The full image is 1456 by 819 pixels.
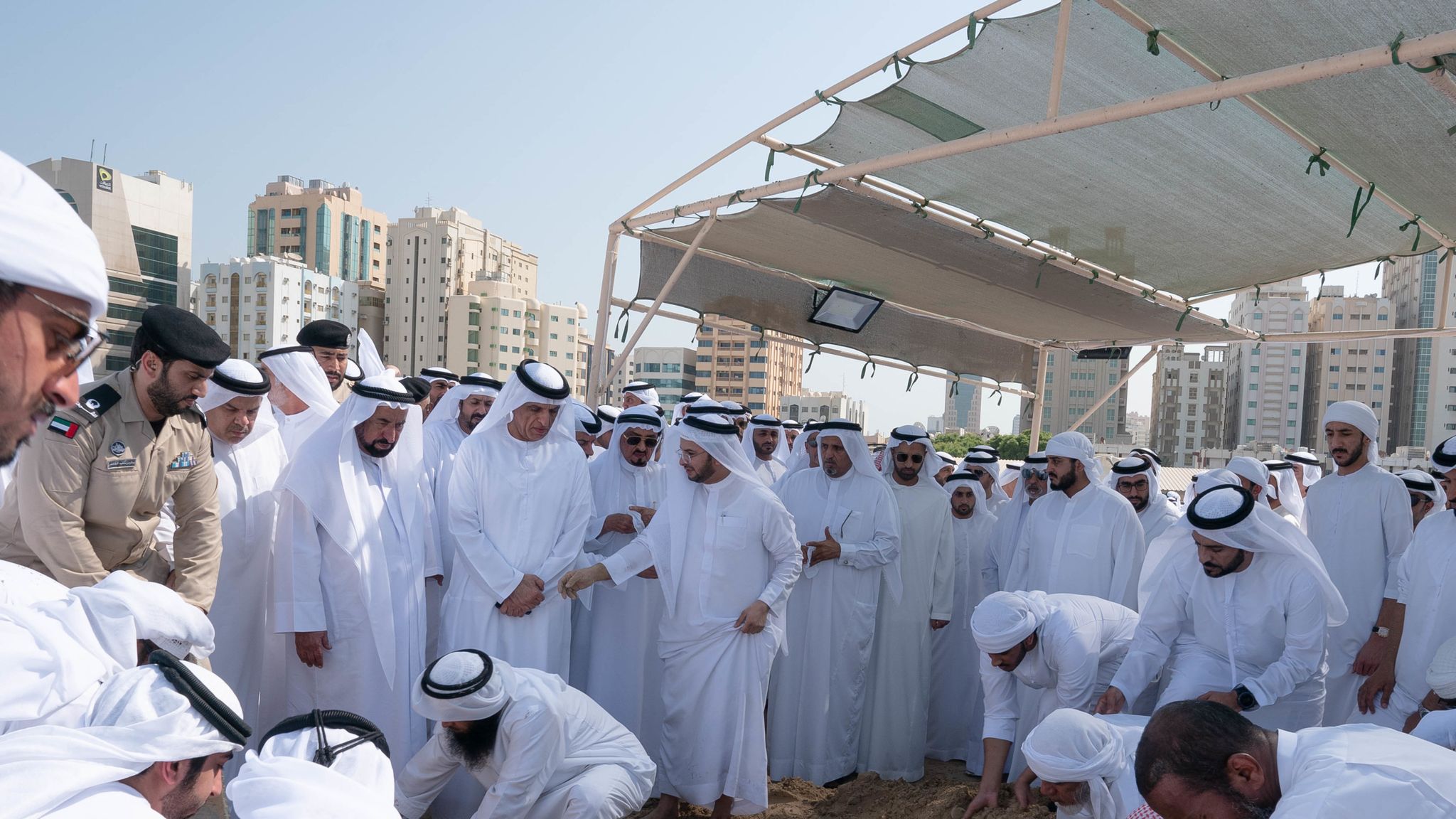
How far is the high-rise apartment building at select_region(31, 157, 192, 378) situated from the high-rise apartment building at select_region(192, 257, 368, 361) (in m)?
6.28

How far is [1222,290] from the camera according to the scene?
7504 mm

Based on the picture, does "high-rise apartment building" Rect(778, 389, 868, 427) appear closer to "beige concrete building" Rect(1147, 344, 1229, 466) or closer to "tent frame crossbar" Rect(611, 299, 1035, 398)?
"beige concrete building" Rect(1147, 344, 1229, 466)

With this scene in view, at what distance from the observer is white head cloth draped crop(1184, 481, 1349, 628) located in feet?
11.5

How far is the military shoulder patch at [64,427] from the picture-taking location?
2.98m

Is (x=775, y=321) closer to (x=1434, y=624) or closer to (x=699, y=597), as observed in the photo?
(x=699, y=597)

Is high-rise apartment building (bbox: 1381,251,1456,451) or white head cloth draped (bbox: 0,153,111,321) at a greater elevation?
high-rise apartment building (bbox: 1381,251,1456,451)

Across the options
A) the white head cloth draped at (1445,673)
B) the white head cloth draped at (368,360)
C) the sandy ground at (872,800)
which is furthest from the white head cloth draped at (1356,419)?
the white head cloth draped at (368,360)

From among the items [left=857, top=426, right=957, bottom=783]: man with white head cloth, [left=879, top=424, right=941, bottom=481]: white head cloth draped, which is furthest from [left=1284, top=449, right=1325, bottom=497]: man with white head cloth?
[left=857, top=426, right=957, bottom=783]: man with white head cloth

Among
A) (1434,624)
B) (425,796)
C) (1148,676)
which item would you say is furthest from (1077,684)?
(425,796)

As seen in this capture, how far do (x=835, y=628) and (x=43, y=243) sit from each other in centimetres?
450

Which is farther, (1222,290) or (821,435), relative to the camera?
(1222,290)

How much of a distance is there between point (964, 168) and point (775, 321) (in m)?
3.26

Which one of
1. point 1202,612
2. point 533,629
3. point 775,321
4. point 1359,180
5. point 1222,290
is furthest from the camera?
point 775,321

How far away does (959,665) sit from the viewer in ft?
19.1
